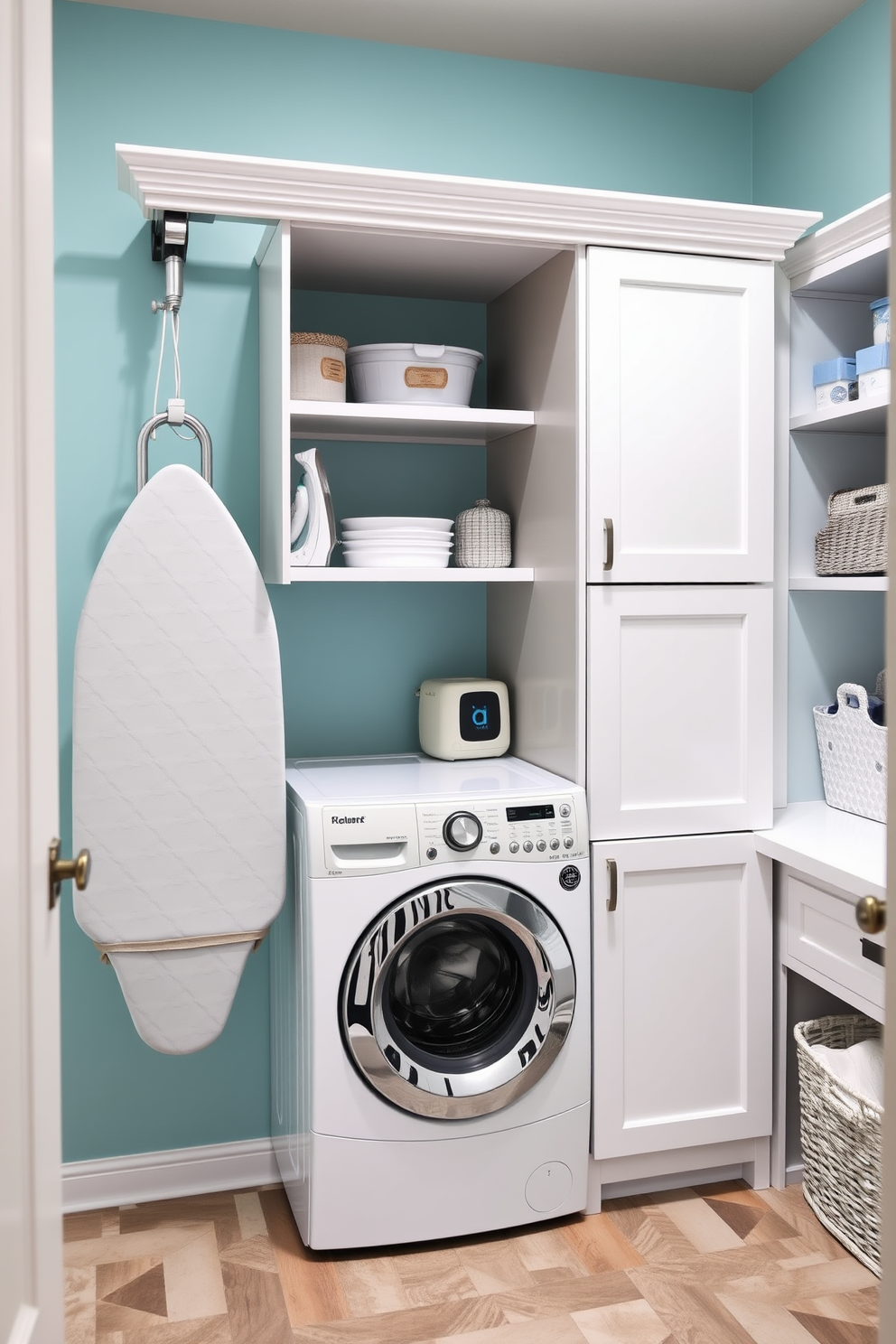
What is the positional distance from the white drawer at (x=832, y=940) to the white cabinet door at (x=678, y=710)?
0.20 metres

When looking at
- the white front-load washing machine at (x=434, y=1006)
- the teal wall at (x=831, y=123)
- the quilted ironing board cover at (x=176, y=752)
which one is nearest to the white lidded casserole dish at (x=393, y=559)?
the quilted ironing board cover at (x=176, y=752)

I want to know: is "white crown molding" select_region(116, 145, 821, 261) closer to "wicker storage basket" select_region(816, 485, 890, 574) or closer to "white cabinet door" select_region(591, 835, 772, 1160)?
"wicker storage basket" select_region(816, 485, 890, 574)

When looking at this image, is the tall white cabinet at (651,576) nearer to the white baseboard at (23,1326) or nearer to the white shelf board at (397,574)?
the white shelf board at (397,574)

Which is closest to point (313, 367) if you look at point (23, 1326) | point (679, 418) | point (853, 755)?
point (679, 418)

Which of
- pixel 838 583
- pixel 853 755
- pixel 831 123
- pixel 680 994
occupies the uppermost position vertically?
pixel 831 123

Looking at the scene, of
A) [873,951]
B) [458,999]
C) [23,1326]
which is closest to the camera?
[23,1326]

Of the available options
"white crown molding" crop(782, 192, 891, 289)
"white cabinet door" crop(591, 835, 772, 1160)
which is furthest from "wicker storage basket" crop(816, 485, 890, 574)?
"white cabinet door" crop(591, 835, 772, 1160)

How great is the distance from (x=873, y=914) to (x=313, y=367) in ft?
5.59

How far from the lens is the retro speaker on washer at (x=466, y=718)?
8.68ft

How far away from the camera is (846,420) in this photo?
2.58m

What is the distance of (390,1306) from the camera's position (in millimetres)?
2123

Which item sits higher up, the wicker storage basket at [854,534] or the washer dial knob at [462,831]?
the wicker storage basket at [854,534]

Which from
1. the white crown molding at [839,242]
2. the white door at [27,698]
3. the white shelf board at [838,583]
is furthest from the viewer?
the white shelf board at [838,583]

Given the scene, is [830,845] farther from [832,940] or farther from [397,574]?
[397,574]
